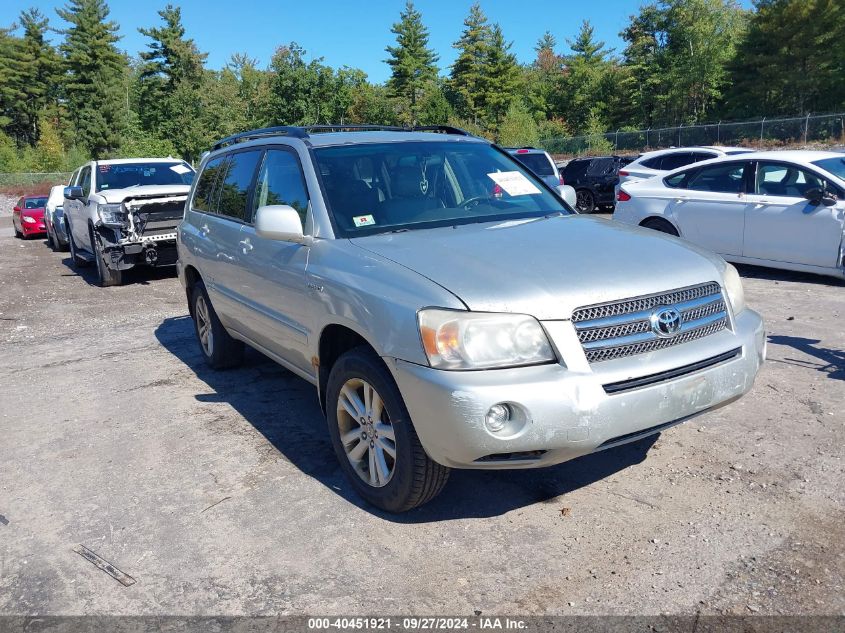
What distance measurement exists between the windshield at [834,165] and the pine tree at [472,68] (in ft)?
198

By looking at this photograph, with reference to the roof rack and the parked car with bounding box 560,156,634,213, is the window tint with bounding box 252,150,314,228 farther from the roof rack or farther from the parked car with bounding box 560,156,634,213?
the parked car with bounding box 560,156,634,213

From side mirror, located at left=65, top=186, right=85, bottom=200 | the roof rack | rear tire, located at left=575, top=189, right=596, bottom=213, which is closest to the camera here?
the roof rack

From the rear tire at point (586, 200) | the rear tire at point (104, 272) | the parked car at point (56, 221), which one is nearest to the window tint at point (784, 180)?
the rear tire at point (104, 272)

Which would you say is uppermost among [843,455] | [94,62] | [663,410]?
[94,62]

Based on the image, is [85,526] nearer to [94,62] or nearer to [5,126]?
[94,62]

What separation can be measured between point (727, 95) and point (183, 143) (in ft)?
144

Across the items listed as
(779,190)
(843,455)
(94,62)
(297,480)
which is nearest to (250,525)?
(297,480)

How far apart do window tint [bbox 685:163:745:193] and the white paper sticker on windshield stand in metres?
5.60

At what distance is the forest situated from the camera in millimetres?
55875

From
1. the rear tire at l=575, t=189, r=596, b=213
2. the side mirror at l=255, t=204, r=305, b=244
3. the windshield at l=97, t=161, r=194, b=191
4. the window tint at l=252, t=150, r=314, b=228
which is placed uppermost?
the window tint at l=252, t=150, r=314, b=228

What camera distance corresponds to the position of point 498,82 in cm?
6606

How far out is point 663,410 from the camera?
325cm

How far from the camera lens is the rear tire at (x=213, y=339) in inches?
241

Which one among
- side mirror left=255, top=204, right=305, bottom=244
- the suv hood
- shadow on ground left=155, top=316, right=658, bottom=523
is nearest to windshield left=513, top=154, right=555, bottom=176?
shadow on ground left=155, top=316, right=658, bottom=523
